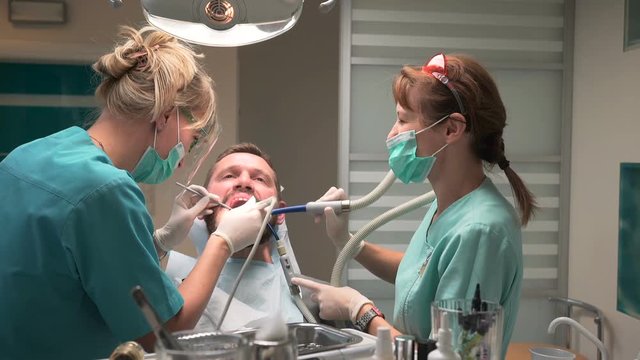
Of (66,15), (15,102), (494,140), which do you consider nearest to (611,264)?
(494,140)

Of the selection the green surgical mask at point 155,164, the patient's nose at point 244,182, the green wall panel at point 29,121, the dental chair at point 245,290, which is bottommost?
the dental chair at point 245,290

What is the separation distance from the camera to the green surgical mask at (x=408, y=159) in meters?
1.73

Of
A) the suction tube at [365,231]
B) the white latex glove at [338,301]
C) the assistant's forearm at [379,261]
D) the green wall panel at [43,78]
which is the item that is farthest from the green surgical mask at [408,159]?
the green wall panel at [43,78]

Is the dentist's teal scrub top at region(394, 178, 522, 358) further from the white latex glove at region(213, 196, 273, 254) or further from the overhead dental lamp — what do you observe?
the overhead dental lamp

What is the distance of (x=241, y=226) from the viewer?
171 centimetres

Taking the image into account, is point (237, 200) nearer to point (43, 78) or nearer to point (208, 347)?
point (208, 347)

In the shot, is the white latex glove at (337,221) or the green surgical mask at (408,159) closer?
the green surgical mask at (408,159)

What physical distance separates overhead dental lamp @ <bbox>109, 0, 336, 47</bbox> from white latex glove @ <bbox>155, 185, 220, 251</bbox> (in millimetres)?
701

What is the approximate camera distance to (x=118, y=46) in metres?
1.61

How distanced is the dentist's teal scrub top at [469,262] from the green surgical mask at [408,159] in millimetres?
147

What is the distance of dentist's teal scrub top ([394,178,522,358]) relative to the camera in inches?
57.6

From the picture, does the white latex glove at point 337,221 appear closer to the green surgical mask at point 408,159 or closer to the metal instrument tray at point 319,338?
the green surgical mask at point 408,159

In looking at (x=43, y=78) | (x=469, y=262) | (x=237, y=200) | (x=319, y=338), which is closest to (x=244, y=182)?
(x=237, y=200)

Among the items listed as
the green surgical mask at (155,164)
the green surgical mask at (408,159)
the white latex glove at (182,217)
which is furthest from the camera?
the white latex glove at (182,217)
